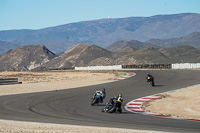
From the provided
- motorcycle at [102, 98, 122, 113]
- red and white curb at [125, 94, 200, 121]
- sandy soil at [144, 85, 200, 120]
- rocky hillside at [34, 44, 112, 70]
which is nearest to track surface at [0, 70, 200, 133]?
motorcycle at [102, 98, 122, 113]

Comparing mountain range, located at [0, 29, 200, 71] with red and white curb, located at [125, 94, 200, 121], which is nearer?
red and white curb, located at [125, 94, 200, 121]

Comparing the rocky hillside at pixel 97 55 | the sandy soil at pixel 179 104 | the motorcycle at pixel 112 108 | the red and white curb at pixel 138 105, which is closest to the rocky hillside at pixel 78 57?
the rocky hillside at pixel 97 55

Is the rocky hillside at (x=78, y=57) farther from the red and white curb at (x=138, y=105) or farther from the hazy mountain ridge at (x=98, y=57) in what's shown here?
the red and white curb at (x=138, y=105)

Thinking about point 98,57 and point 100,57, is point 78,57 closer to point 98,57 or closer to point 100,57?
point 98,57

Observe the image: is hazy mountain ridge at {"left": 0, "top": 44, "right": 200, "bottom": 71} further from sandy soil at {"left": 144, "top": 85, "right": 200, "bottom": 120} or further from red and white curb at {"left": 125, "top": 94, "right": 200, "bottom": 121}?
red and white curb at {"left": 125, "top": 94, "right": 200, "bottom": 121}

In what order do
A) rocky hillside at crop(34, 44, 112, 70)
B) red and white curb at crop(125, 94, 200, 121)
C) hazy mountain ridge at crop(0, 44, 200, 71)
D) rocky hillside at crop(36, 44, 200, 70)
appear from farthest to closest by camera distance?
rocky hillside at crop(34, 44, 112, 70) < rocky hillside at crop(36, 44, 200, 70) < hazy mountain ridge at crop(0, 44, 200, 71) < red and white curb at crop(125, 94, 200, 121)

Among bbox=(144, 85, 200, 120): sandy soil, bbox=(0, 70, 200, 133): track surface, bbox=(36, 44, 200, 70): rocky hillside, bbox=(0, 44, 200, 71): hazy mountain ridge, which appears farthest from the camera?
bbox=(36, 44, 200, 70): rocky hillside

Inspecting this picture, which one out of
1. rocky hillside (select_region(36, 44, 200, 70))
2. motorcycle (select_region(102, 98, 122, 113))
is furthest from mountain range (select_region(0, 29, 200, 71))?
motorcycle (select_region(102, 98, 122, 113))

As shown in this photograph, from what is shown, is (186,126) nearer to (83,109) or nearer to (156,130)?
(156,130)

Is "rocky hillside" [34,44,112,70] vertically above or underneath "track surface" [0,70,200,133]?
above

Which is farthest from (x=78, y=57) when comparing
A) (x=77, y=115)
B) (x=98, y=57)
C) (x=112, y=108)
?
(x=77, y=115)

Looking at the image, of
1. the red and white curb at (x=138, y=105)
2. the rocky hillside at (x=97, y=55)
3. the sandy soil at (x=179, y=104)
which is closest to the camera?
the red and white curb at (x=138, y=105)

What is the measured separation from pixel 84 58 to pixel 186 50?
45.7 m

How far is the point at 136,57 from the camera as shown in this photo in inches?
5492
